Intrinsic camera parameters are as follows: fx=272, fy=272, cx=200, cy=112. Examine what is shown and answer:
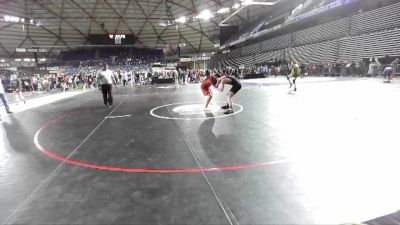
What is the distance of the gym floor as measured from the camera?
2617mm

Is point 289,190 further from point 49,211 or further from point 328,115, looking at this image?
point 328,115

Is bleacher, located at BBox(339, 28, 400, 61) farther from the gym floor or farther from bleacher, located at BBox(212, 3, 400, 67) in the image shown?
the gym floor

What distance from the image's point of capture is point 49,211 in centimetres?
273

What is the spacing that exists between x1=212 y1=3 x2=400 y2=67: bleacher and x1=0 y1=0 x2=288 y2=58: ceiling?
9081mm

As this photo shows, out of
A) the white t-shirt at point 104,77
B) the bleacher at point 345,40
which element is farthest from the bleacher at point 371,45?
the white t-shirt at point 104,77

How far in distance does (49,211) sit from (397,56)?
2325 cm

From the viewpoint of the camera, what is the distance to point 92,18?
136 ft

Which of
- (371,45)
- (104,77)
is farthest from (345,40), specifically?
(104,77)

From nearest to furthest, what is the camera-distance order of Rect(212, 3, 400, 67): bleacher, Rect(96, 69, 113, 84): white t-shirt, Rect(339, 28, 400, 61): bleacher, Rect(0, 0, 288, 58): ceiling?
Rect(96, 69, 113, 84): white t-shirt, Rect(339, 28, 400, 61): bleacher, Rect(212, 3, 400, 67): bleacher, Rect(0, 0, 288, 58): ceiling

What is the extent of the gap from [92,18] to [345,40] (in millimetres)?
34801

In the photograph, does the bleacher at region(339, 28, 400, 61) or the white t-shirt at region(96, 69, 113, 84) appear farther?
the bleacher at region(339, 28, 400, 61)

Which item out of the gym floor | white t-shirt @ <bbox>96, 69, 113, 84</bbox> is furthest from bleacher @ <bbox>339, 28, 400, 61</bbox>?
white t-shirt @ <bbox>96, 69, 113, 84</bbox>

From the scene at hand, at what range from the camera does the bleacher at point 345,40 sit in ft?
66.6

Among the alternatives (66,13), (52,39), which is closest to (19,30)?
(52,39)
